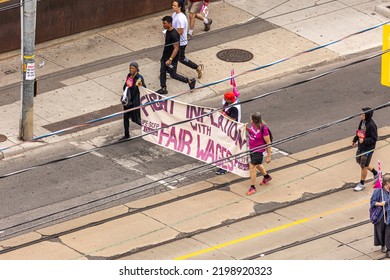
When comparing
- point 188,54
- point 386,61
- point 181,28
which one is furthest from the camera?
point 188,54

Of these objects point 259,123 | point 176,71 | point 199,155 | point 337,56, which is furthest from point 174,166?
point 337,56

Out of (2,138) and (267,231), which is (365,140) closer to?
(267,231)

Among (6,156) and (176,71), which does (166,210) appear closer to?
(6,156)

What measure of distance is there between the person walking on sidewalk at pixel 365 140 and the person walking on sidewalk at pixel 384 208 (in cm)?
194

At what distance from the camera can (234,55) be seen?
28438mm

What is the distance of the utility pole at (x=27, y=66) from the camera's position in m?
24.0

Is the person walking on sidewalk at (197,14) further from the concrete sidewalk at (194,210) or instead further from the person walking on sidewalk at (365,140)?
the person walking on sidewalk at (365,140)

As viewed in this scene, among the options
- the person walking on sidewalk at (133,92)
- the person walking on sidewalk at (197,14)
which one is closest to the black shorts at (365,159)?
the person walking on sidewalk at (133,92)

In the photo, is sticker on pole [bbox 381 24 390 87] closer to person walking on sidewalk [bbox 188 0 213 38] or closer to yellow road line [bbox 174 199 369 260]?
yellow road line [bbox 174 199 369 260]

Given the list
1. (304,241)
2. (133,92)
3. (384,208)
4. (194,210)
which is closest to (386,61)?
(384,208)

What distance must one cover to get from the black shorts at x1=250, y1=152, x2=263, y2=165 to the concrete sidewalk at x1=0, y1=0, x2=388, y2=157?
4.19 m

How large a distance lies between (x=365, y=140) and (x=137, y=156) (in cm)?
430

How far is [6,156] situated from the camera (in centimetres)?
2405

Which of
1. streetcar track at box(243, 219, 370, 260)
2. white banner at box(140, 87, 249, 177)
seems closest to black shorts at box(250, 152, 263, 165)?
white banner at box(140, 87, 249, 177)
